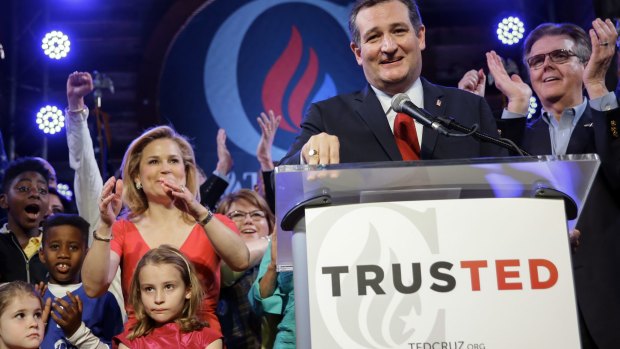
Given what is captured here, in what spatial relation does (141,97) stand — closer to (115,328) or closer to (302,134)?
(115,328)

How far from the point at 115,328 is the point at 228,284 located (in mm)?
522

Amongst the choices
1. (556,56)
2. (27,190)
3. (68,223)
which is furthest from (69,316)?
(556,56)

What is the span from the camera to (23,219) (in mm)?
4043

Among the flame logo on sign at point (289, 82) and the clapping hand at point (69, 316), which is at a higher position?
the flame logo on sign at point (289, 82)

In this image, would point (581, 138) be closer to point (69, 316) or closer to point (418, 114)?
point (418, 114)

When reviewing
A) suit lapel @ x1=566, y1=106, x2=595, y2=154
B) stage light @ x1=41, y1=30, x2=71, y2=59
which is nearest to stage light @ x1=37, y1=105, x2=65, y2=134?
stage light @ x1=41, y1=30, x2=71, y2=59

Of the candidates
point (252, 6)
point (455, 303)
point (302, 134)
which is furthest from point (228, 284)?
point (252, 6)

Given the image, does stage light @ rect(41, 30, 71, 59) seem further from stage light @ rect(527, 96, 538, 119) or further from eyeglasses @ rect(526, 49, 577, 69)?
eyeglasses @ rect(526, 49, 577, 69)

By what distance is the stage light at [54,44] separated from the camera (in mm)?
6605

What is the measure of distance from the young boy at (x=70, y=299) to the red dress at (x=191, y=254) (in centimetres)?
23

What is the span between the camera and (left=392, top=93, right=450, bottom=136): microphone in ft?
5.99

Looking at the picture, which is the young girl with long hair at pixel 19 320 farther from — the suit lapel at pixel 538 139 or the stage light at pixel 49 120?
the stage light at pixel 49 120

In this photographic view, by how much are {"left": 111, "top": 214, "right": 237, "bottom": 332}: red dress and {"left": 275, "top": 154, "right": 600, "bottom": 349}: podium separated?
5.06ft

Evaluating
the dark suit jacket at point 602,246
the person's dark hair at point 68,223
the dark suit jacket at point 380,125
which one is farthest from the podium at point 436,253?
the person's dark hair at point 68,223
